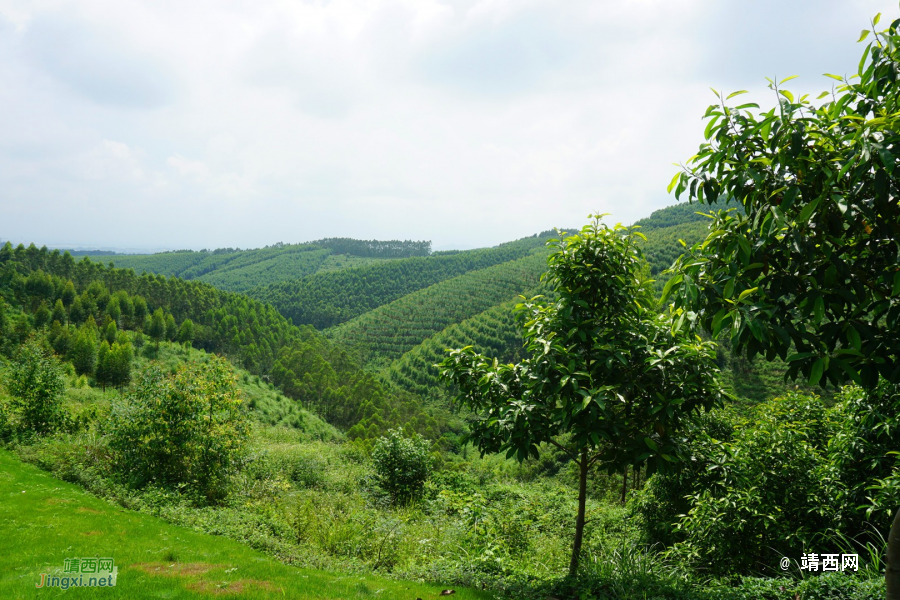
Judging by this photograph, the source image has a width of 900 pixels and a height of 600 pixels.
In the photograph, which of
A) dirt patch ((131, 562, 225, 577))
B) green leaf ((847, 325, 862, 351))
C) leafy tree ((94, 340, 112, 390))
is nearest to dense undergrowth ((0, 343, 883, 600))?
dirt patch ((131, 562, 225, 577))

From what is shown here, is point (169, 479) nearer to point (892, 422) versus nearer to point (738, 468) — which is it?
point (738, 468)

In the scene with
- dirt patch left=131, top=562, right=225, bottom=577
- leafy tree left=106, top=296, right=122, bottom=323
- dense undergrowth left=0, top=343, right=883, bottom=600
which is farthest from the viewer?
leafy tree left=106, top=296, right=122, bottom=323

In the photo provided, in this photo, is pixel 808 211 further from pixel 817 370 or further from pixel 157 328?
pixel 157 328

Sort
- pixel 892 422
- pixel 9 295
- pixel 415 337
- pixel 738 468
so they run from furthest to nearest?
1. pixel 415 337
2. pixel 9 295
3. pixel 738 468
4. pixel 892 422

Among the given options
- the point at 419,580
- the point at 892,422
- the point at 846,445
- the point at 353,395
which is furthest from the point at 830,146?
the point at 353,395

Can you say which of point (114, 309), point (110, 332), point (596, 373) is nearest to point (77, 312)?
point (114, 309)

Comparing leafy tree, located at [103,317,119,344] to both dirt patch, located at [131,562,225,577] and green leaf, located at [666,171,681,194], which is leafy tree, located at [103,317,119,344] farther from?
green leaf, located at [666,171,681,194]

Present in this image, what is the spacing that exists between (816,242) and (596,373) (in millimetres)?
2789

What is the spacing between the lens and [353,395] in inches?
2048

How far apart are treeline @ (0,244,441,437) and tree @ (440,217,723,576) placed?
3833 cm

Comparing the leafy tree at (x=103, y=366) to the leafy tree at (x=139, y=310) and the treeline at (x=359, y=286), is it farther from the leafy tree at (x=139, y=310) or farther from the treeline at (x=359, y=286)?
the treeline at (x=359, y=286)

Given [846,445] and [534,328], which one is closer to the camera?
[534,328]

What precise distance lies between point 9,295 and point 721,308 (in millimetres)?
62634

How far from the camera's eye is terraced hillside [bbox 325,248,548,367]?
283 ft
